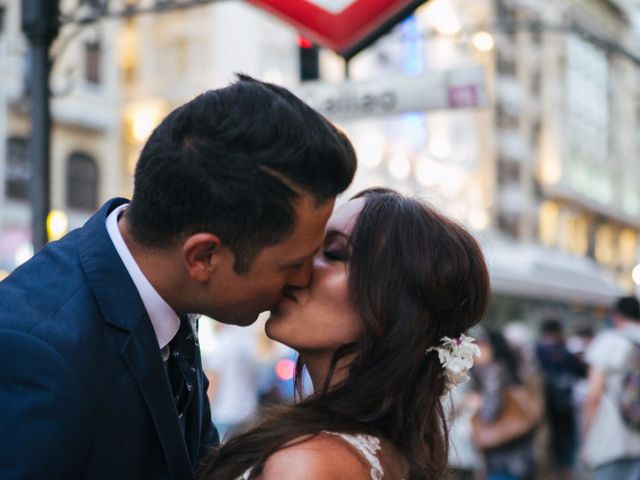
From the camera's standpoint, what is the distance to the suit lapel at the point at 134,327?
2.57 metres

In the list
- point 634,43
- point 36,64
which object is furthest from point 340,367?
point 634,43

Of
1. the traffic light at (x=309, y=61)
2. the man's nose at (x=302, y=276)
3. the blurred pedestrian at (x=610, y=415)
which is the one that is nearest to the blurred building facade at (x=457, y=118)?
the traffic light at (x=309, y=61)

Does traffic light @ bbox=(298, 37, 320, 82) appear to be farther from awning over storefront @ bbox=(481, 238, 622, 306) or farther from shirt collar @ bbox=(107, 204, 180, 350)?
awning over storefront @ bbox=(481, 238, 622, 306)

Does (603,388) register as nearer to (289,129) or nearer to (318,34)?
(318,34)

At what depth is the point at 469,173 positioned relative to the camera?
4681 cm

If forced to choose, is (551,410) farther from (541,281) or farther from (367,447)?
(541,281)

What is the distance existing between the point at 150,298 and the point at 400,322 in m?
0.72

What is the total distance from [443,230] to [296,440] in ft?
2.44

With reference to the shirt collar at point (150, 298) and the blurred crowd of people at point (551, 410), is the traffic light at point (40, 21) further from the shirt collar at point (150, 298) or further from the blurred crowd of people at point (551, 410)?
the blurred crowd of people at point (551, 410)

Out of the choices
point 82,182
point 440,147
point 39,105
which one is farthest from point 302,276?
point 440,147

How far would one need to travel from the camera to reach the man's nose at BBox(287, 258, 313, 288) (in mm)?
2842

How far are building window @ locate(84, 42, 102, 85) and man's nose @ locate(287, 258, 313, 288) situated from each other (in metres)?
29.7

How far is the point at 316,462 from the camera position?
2.65 metres

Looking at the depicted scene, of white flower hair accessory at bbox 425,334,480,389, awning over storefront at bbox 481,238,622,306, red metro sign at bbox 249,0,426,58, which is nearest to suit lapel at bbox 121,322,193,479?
white flower hair accessory at bbox 425,334,480,389
